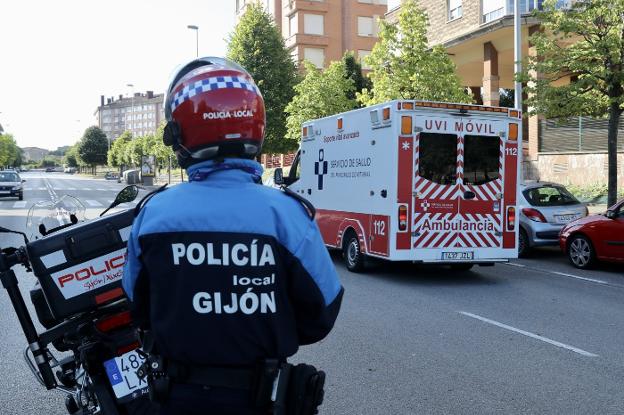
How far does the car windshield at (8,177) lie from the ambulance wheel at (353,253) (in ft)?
89.0

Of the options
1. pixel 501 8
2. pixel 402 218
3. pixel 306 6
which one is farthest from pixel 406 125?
pixel 306 6

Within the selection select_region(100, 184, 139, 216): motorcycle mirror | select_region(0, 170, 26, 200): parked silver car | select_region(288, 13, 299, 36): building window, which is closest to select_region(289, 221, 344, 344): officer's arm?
select_region(100, 184, 139, 216): motorcycle mirror

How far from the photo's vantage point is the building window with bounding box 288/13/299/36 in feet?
170

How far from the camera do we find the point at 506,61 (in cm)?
2916

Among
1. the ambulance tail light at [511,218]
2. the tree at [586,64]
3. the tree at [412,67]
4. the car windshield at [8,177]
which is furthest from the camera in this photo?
the car windshield at [8,177]

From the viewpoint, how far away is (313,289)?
205 centimetres

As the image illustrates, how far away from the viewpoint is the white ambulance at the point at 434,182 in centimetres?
954

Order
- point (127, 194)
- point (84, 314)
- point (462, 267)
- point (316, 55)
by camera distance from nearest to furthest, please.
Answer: point (84, 314)
point (127, 194)
point (462, 267)
point (316, 55)

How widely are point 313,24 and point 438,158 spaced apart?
44867mm

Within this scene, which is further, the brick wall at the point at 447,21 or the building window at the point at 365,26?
the building window at the point at 365,26

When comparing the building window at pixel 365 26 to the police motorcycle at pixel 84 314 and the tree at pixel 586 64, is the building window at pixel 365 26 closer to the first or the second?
the tree at pixel 586 64

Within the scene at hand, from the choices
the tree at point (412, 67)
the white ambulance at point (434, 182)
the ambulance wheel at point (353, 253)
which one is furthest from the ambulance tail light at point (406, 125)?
the tree at point (412, 67)

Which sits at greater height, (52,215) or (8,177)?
(8,177)

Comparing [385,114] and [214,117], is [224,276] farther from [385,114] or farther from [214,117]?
[385,114]
